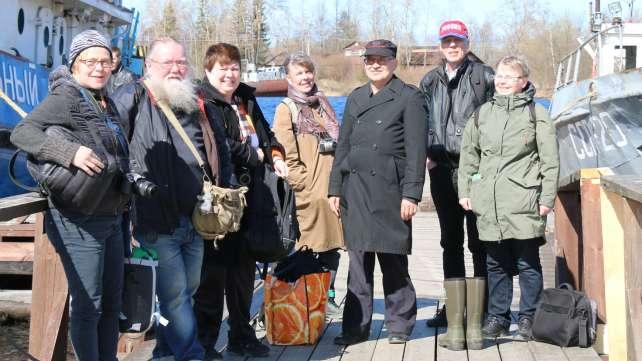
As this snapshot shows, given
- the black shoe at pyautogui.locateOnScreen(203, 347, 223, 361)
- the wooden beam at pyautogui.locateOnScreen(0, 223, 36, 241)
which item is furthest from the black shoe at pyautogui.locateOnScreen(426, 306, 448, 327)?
the wooden beam at pyautogui.locateOnScreen(0, 223, 36, 241)

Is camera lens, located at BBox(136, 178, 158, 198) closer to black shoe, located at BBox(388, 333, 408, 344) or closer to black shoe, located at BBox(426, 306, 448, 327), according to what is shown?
black shoe, located at BBox(388, 333, 408, 344)

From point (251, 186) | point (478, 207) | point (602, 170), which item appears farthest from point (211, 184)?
point (602, 170)

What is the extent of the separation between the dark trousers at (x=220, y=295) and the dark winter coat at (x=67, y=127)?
3.69ft

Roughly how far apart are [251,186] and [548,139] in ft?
5.55

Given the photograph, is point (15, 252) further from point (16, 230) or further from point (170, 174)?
point (170, 174)

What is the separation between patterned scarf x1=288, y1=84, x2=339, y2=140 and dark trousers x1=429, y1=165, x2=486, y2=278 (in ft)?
2.41

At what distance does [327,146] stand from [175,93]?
5.58ft

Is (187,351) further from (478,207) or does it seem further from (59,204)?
(478,207)

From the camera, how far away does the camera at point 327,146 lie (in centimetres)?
624

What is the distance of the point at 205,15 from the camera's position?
233 feet

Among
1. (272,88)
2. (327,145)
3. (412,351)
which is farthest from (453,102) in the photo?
(272,88)

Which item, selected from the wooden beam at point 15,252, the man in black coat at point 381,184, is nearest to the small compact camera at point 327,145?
the man in black coat at point 381,184

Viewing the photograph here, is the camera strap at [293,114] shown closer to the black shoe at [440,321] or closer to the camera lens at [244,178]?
the camera lens at [244,178]

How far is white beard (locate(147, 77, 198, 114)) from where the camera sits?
473 cm
